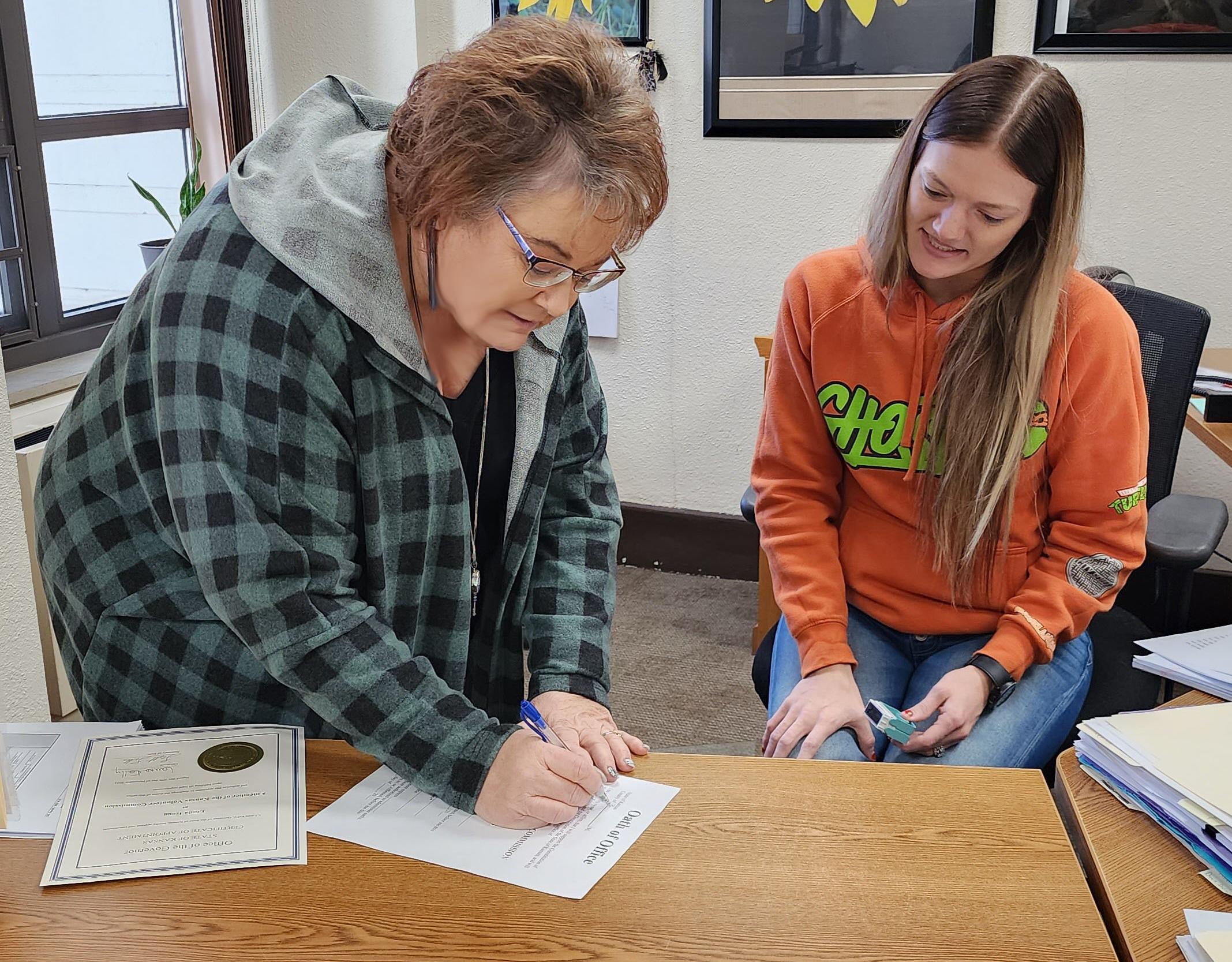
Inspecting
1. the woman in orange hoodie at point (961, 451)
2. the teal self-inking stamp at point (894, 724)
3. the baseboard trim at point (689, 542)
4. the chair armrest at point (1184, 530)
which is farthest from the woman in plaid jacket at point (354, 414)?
the baseboard trim at point (689, 542)

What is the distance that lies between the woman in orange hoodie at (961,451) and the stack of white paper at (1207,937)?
0.53 m

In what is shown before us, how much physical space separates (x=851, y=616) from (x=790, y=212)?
1701mm

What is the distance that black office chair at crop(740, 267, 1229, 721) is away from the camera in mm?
1772

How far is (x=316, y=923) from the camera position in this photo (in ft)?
3.09

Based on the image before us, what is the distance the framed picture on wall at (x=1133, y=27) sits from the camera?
269cm

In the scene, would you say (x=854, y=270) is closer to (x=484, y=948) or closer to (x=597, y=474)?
(x=597, y=474)

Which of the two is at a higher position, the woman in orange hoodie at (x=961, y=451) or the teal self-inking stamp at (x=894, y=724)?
the woman in orange hoodie at (x=961, y=451)

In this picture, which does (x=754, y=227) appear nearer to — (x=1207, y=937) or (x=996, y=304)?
(x=996, y=304)

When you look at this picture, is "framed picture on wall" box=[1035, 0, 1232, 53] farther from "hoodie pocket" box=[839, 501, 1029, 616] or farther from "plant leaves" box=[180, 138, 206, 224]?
"plant leaves" box=[180, 138, 206, 224]

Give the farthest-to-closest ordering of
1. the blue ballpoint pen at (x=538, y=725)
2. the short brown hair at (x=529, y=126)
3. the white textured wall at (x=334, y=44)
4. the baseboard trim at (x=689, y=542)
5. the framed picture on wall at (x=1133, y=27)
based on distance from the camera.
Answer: the baseboard trim at (x=689, y=542), the white textured wall at (x=334, y=44), the framed picture on wall at (x=1133, y=27), the blue ballpoint pen at (x=538, y=725), the short brown hair at (x=529, y=126)

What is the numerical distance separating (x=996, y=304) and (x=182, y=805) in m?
1.16

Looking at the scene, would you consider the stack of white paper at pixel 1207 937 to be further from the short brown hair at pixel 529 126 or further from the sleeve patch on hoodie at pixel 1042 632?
the short brown hair at pixel 529 126

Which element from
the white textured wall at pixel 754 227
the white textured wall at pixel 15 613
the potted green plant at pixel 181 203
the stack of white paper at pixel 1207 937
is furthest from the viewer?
the potted green plant at pixel 181 203

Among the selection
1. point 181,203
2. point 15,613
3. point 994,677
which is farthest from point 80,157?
point 994,677
